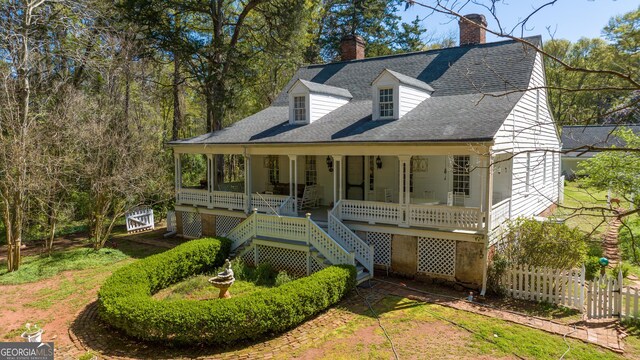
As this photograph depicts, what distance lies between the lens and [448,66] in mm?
16859

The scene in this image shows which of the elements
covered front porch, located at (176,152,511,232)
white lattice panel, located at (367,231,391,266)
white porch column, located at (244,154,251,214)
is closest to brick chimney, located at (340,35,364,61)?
covered front porch, located at (176,152,511,232)

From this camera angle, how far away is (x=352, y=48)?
71.2 feet

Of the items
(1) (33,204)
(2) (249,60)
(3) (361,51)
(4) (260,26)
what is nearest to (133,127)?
(1) (33,204)

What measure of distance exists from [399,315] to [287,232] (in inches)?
195

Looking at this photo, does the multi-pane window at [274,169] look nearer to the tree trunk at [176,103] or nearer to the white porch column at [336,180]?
the white porch column at [336,180]

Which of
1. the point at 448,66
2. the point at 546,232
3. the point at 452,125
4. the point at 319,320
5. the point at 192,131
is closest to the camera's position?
the point at 319,320

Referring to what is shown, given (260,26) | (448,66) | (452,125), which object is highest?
(260,26)

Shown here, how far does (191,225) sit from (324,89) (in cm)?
851

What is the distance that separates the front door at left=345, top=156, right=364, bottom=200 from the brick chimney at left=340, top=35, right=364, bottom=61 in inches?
297

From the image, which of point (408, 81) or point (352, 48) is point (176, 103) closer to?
point (352, 48)

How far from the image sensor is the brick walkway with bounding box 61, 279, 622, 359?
8164 millimetres

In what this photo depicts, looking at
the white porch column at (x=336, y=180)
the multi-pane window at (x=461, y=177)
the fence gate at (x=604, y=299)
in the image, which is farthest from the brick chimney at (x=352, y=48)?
the fence gate at (x=604, y=299)

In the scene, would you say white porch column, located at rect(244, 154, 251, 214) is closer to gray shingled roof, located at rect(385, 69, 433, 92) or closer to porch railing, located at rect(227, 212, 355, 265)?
porch railing, located at rect(227, 212, 355, 265)

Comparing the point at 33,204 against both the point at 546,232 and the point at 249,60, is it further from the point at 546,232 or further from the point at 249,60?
the point at 546,232
